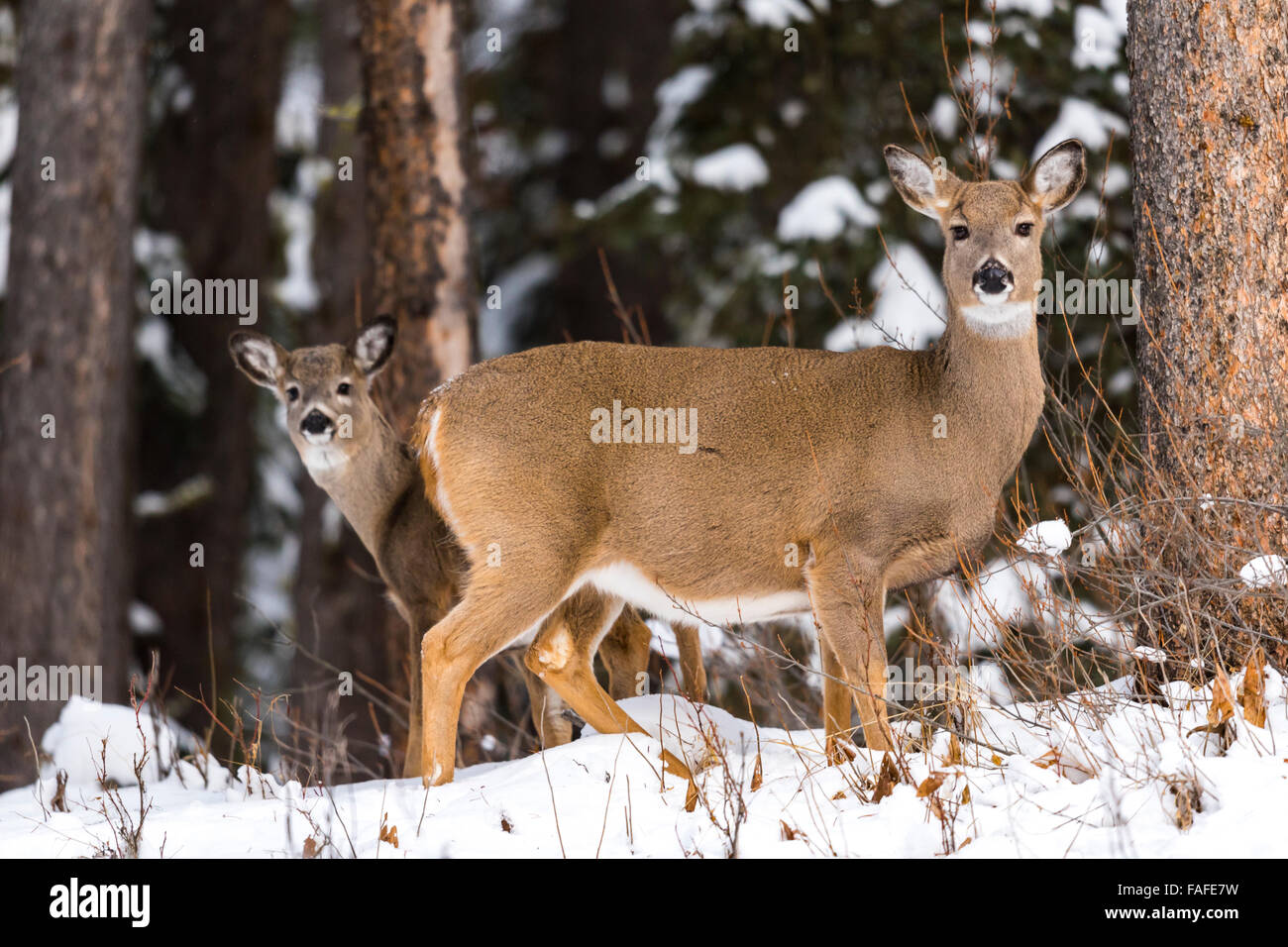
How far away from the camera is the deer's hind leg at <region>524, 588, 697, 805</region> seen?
660 cm

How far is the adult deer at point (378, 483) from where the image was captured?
6953 mm

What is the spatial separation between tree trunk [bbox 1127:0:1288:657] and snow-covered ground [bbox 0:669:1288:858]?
0.77 meters

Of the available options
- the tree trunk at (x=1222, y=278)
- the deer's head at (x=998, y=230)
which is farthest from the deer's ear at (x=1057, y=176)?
the tree trunk at (x=1222, y=278)

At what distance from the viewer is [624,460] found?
20.2 ft

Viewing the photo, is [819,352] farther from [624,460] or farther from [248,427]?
[248,427]

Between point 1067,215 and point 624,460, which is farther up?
point 1067,215

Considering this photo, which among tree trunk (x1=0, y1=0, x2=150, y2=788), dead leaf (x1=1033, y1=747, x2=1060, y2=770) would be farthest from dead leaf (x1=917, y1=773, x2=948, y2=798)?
tree trunk (x1=0, y1=0, x2=150, y2=788)

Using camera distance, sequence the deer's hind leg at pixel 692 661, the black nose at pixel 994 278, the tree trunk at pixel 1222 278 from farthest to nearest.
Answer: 1. the deer's hind leg at pixel 692 661
2. the black nose at pixel 994 278
3. the tree trunk at pixel 1222 278

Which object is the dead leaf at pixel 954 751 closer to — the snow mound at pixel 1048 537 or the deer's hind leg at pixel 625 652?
the snow mound at pixel 1048 537

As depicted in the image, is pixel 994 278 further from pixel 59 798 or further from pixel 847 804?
pixel 59 798
